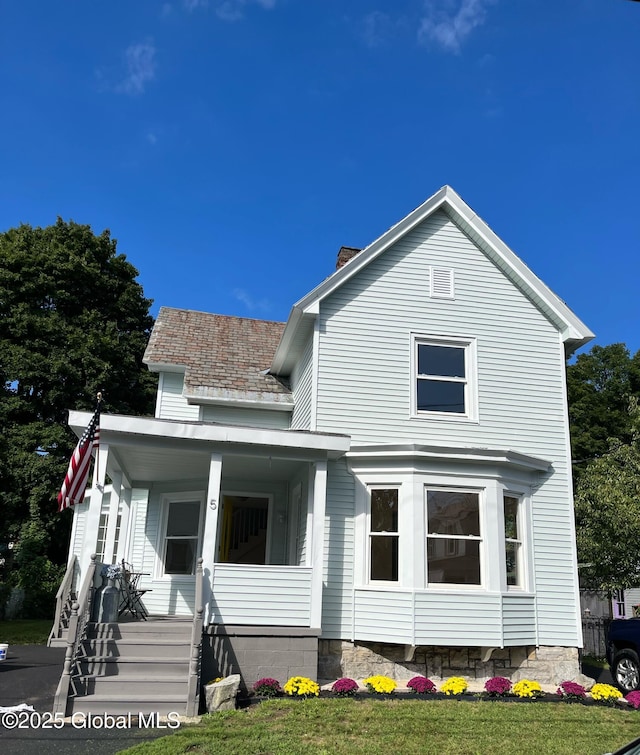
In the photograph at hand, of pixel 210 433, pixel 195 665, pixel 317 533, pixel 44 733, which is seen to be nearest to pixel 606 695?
pixel 317 533

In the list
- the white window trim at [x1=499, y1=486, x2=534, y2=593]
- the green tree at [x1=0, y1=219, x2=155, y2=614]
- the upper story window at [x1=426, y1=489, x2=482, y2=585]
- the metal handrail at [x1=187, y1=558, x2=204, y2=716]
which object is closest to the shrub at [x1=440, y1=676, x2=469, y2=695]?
the upper story window at [x1=426, y1=489, x2=482, y2=585]

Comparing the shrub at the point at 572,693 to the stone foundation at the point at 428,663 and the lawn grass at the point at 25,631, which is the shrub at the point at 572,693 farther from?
the lawn grass at the point at 25,631

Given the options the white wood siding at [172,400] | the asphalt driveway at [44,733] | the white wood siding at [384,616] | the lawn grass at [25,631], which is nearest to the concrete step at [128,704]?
the asphalt driveway at [44,733]

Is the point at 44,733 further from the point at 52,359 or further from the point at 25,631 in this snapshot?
the point at 52,359

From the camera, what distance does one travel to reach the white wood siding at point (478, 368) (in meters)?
12.0

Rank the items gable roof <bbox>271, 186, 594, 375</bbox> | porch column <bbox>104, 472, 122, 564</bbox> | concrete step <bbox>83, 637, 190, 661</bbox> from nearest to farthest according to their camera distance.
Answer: concrete step <bbox>83, 637, 190, 661</bbox> → porch column <bbox>104, 472, 122, 564</bbox> → gable roof <bbox>271, 186, 594, 375</bbox>

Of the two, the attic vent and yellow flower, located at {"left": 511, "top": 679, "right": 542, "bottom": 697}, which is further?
the attic vent

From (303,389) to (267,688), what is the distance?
5.83 metres

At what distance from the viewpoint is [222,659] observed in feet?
31.7

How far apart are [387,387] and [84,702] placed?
717 cm

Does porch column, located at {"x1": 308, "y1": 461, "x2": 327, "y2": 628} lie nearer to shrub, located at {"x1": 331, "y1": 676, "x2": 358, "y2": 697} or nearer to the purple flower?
shrub, located at {"x1": 331, "y1": 676, "x2": 358, "y2": 697}

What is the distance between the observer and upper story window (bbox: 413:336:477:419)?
1252 cm

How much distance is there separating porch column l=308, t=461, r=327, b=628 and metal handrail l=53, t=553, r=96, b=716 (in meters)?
3.33

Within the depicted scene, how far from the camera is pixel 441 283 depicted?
Result: 13.2 m
